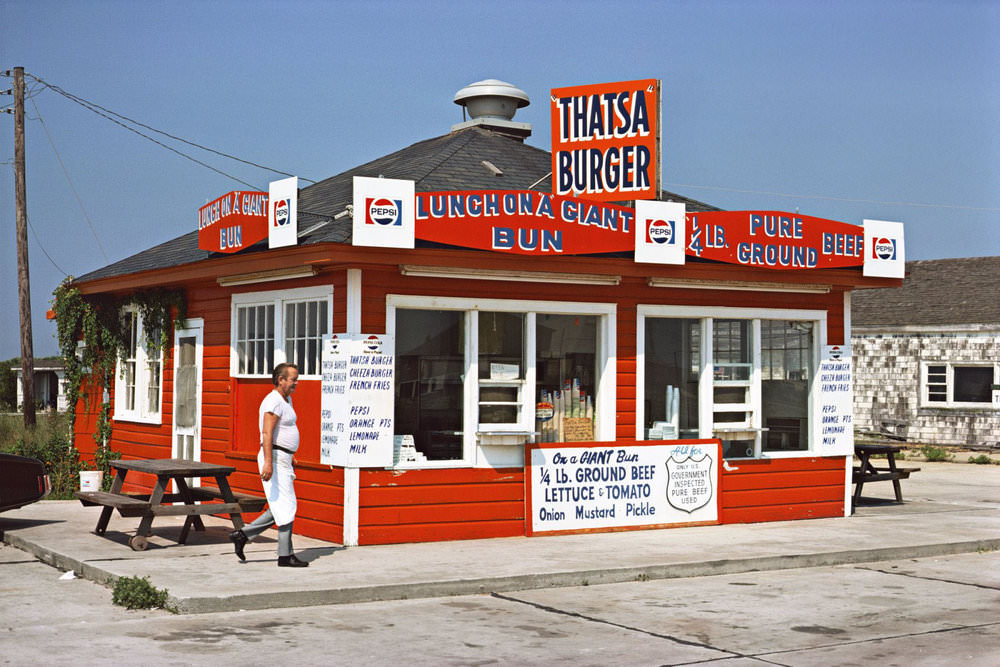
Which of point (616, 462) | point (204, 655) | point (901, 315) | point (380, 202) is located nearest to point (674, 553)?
point (616, 462)

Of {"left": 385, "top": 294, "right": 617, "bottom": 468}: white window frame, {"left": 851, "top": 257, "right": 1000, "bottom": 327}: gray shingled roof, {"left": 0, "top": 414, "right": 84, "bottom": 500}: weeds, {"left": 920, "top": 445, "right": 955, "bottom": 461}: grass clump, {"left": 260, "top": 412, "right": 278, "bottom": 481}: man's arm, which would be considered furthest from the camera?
Result: {"left": 851, "top": 257, "right": 1000, "bottom": 327}: gray shingled roof

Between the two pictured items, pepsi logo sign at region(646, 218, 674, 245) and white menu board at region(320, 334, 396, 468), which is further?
pepsi logo sign at region(646, 218, 674, 245)

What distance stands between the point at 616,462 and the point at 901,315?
20.8 m

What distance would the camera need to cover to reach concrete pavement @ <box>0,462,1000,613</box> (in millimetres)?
9508

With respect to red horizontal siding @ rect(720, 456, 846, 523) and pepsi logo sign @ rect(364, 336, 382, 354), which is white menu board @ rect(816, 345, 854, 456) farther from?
pepsi logo sign @ rect(364, 336, 382, 354)

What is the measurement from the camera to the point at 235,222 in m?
12.8

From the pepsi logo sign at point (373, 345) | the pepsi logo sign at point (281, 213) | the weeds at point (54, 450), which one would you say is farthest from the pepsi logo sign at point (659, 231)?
the weeds at point (54, 450)

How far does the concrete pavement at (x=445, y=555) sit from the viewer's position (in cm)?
951

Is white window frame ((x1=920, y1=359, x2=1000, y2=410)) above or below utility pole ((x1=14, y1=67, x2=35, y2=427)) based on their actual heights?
below

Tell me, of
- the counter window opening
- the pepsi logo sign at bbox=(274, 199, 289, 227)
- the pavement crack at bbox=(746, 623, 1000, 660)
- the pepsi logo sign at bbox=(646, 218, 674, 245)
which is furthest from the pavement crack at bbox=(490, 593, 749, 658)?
the pepsi logo sign at bbox=(646, 218, 674, 245)

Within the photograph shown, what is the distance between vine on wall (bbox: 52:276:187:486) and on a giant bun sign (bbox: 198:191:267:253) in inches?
111

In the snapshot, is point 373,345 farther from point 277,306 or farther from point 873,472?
point 873,472

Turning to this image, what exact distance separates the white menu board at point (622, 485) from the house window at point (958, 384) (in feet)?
60.7

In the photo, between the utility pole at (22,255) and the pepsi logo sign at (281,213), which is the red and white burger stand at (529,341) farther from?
the utility pole at (22,255)
